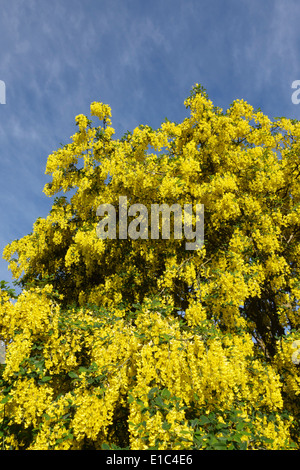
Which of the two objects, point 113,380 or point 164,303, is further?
point 164,303

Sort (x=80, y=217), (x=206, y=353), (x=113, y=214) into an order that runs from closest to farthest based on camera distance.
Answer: (x=206, y=353) → (x=113, y=214) → (x=80, y=217)

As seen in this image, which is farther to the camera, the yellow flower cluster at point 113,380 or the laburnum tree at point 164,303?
the laburnum tree at point 164,303

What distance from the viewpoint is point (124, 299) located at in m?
7.96

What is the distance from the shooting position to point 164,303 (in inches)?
262

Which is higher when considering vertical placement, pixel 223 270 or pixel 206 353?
pixel 223 270

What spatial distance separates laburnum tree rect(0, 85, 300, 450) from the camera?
4.11 meters

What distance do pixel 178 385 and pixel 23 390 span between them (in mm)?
2405

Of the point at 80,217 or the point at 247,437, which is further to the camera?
the point at 80,217

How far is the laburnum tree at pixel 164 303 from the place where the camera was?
411 centimetres

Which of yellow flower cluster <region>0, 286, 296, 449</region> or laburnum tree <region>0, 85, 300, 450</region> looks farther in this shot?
laburnum tree <region>0, 85, 300, 450</region>

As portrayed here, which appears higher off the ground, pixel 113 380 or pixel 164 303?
pixel 164 303

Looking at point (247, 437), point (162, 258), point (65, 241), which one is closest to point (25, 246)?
point (65, 241)
